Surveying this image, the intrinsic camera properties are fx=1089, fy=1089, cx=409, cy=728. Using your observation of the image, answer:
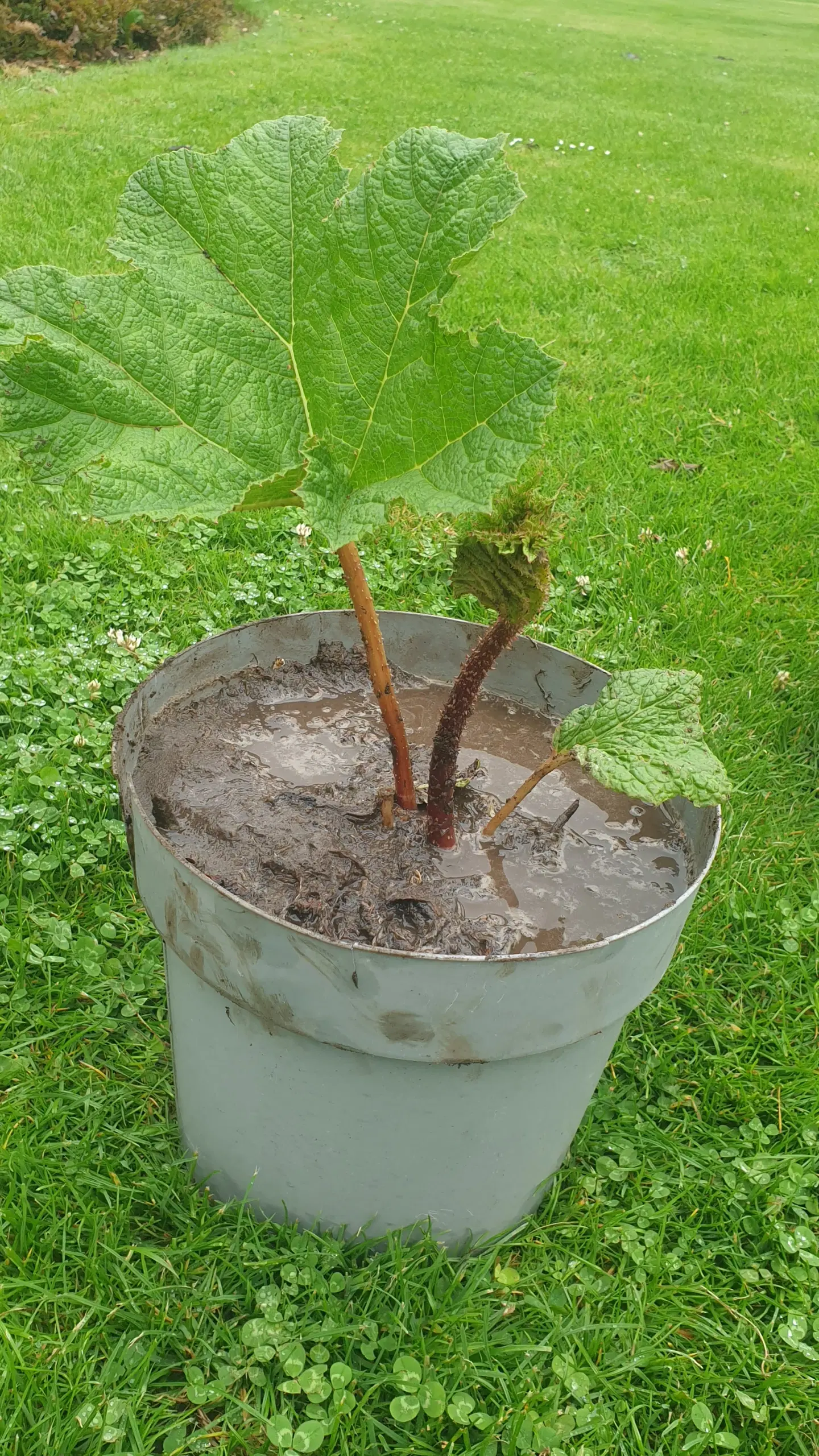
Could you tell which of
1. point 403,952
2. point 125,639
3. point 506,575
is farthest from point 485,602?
point 125,639

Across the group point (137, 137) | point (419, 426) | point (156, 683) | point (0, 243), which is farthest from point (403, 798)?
point (137, 137)

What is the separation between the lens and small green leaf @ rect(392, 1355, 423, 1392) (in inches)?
62.0

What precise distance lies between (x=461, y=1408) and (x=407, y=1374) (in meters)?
0.09

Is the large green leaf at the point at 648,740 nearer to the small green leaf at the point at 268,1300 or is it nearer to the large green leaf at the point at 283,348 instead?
the large green leaf at the point at 283,348

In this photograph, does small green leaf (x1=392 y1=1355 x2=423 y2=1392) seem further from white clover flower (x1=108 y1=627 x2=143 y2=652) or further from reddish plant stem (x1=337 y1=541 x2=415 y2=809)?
white clover flower (x1=108 y1=627 x2=143 y2=652)

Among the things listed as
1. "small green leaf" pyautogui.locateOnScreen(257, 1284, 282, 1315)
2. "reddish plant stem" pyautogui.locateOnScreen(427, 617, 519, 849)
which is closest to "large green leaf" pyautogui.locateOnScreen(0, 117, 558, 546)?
"reddish plant stem" pyautogui.locateOnScreen(427, 617, 519, 849)

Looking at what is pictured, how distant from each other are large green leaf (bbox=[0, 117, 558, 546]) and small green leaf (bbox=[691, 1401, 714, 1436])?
4.50 ft

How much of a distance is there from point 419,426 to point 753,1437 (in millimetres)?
1543

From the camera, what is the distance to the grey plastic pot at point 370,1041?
1276 mm

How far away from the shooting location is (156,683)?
5.72 ft

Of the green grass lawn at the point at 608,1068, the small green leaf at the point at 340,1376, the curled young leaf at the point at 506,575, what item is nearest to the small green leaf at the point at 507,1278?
the green grass lawn at the point at 608,1068

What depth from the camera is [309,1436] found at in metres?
1.51

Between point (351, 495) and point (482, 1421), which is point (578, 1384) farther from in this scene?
point (351, 495)

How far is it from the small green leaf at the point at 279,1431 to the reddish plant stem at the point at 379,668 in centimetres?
87
